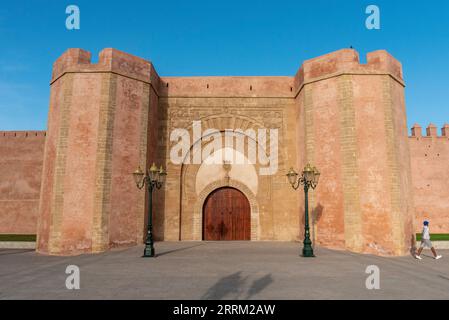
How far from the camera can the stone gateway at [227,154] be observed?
418 inches

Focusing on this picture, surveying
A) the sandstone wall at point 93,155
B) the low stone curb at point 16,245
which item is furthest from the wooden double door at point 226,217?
the low stone curb at point 16,245

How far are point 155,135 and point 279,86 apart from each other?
6.39m

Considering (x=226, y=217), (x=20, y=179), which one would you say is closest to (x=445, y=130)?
(x=226, y=217)

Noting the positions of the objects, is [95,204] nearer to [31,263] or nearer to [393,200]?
[31,263]

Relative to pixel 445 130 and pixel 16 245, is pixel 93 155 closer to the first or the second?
pixel 16 245

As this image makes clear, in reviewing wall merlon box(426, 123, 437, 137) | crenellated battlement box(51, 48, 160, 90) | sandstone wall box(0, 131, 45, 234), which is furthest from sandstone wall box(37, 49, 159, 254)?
wall merlon box(426, 123, 437, 137)

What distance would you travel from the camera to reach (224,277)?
247 inches

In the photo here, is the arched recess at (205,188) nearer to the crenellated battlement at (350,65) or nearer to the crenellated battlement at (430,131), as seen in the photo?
the crenellated battlement at (350,65)

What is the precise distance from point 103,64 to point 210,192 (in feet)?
22.8

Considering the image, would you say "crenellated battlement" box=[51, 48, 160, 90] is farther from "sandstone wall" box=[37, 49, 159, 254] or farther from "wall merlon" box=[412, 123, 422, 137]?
"wall merlon" box=[412, 123, 422, 137]

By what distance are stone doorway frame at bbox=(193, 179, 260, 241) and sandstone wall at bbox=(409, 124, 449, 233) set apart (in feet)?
41.0

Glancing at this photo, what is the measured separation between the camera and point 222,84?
1444cm

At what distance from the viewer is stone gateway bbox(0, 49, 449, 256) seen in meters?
10.6
